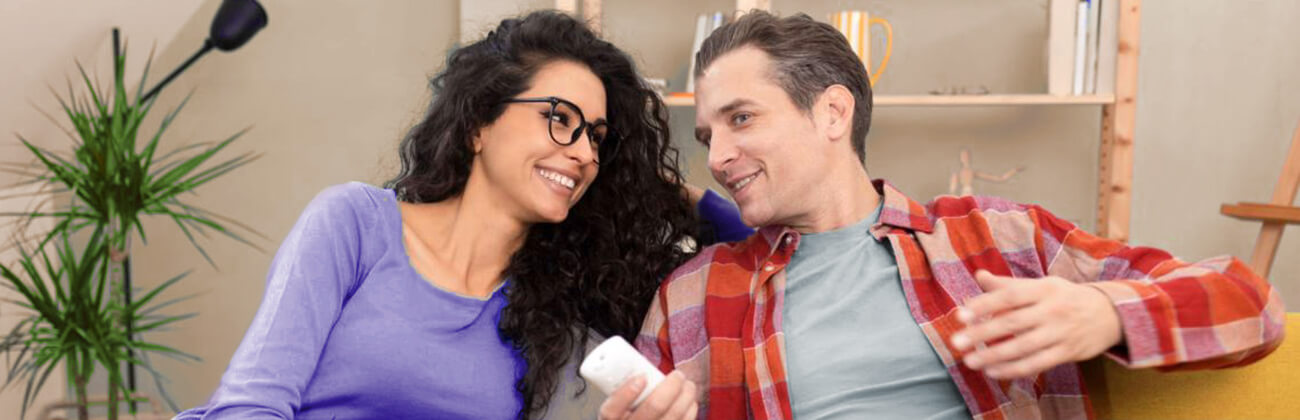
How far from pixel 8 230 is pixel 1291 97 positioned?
3.68 m

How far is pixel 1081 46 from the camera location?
299 cm

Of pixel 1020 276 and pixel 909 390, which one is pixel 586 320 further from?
pixel 1020 276

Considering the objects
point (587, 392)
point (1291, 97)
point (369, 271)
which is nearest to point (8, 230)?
point (369, 271)

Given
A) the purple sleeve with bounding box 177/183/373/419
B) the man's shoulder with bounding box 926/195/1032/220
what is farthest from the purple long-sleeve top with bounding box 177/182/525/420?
the man's shoulder with bounding box 926/195/1032/220

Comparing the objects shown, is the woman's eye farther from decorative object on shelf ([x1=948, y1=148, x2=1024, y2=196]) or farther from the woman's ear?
decorative object on shelf ([x1=948, y1=148, x2=1024, y2=196])

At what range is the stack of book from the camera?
2949 mm

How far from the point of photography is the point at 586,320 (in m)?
1.67

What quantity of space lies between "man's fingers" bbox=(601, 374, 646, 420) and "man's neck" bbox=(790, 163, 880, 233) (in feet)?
1.67

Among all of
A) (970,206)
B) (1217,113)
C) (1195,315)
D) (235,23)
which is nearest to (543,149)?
(970,206)

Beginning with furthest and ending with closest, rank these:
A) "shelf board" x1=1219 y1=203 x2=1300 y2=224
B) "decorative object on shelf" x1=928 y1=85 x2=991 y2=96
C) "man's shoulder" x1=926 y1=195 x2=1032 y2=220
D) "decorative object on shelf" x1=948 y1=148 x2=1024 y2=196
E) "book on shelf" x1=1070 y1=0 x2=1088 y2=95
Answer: "decorative object on shelf" x1=948 y1=148 x2=1024 y2=196 → "decorative object on shelf" x1=928 y1=85 x2=991 y2=96 → "book on shelf" x1=1070 y1=0 x2=1088 y2=95 → "shelf board" x1=1219 y1=203 x2=1300 y2=224 → "man's shoulder" x1=926 y1=195 x2=1032 y2=220

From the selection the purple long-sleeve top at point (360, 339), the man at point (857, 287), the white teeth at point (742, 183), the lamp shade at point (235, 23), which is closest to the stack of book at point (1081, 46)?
the man at point (857, 287)

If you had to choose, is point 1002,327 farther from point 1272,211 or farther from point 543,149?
point 1272,211

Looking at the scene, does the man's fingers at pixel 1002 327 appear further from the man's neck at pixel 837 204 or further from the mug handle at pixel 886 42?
the mug handle at pixel 886 42

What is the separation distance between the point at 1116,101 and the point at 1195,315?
76.4 inches
